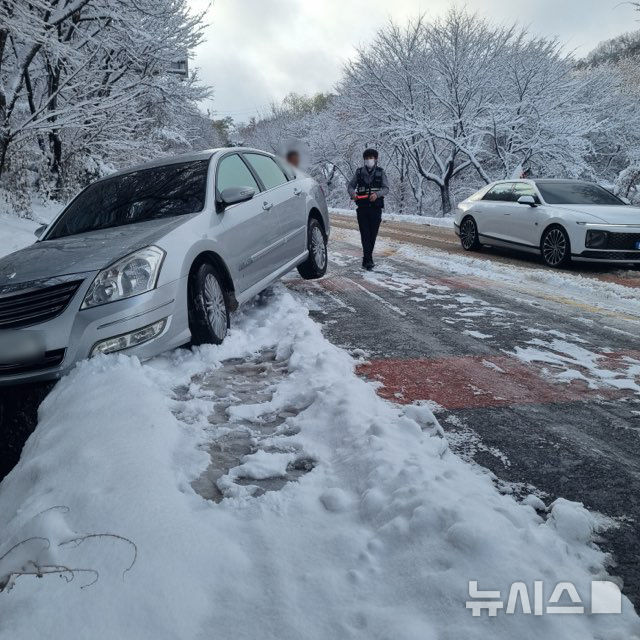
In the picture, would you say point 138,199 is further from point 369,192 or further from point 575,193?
point 575,193

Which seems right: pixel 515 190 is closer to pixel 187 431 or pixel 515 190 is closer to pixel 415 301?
pixel 415 301

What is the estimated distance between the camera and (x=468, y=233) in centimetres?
1105

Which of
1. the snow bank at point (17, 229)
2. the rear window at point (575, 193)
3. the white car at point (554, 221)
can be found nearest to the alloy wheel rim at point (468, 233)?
the white car at point (554, 221)

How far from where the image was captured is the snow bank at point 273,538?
157cm

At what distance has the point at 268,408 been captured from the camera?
3.22 m

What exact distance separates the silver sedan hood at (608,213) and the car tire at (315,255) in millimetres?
4133

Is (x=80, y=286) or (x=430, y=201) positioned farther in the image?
(x=430, y=201)

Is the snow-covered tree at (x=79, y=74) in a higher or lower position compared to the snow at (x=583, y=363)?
higher

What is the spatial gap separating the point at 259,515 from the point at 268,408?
117cm

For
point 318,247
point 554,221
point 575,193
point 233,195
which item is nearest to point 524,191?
point 575,193

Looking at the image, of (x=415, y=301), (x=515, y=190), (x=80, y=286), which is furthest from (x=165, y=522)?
(x=515, y=190)

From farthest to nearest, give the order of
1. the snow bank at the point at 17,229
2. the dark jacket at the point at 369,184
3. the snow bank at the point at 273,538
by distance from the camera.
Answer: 1. the snow bank at the point at 17,229
2. the dark jacket at the point at 369,184
3. the snow bank at the point at 273,538

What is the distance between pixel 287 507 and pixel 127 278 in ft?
6.77

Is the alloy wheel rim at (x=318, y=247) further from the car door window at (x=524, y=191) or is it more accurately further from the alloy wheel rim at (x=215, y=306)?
the car door window at (x=524, y=191)
